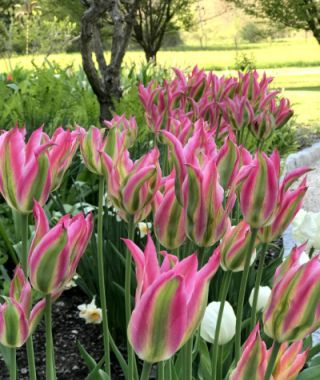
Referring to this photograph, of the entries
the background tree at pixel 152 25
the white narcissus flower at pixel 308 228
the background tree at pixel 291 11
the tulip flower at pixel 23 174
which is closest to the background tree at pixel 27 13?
the white narcissus flower at pixel 308 228

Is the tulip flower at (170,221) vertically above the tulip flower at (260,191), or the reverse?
the tulip flower at (260,191)

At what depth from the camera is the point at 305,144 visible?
7.66 meters

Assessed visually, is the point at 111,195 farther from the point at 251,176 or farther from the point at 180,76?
the point at 180,76

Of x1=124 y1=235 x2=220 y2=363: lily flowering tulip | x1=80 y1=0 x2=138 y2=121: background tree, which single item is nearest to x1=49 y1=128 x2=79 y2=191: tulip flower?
x1=124 y1=235 x2=220 y2=363: lily flowering tulip

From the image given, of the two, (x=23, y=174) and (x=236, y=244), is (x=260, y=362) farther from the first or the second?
(x=23, y=174)

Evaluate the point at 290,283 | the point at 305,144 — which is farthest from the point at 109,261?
the point at 305,144

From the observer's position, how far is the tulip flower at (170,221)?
1.04m

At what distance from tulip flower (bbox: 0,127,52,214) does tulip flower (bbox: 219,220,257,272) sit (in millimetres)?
323

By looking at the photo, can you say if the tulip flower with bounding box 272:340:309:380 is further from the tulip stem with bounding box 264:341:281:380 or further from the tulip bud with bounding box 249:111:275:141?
the tulip bud with bounding box 249:111:275:141

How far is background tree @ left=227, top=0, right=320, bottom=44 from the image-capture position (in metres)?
15.7

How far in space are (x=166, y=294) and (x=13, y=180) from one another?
16.7 inches

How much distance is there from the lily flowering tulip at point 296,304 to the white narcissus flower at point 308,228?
91cm

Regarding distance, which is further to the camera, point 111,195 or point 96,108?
point 96,108

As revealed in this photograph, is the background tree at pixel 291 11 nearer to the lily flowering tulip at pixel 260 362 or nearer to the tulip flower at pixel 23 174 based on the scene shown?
the tulip flower at pixel 23 174
